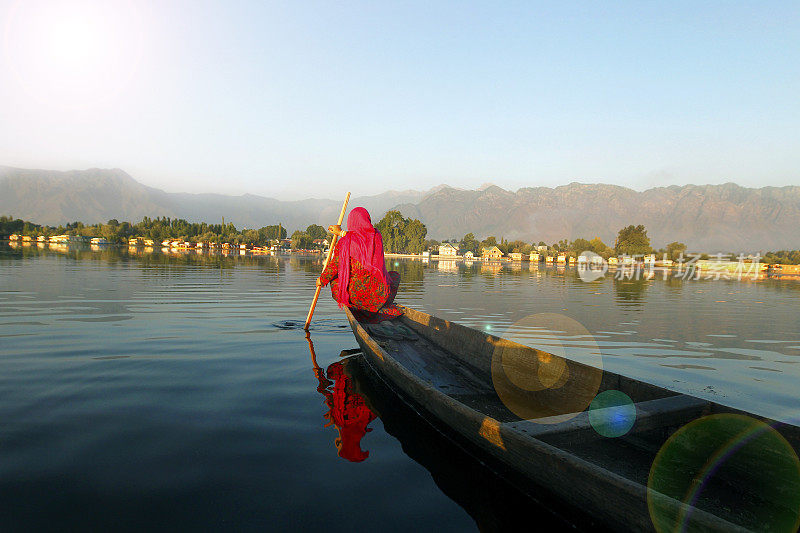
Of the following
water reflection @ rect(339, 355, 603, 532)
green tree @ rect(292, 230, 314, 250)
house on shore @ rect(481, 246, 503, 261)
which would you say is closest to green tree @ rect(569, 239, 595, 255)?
house on shore @ rect(481, 246, 503, 261)

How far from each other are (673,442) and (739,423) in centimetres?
67

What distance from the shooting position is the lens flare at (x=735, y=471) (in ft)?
11.7

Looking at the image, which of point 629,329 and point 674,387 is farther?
point 629,329

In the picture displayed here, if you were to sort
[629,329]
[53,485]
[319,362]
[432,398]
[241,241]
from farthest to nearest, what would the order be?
[241,241]
[629,329]
[319,362]
[432,398]
[53,485]

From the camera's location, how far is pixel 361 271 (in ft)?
31.0

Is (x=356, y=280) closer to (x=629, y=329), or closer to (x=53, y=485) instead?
(x=53, y=485)

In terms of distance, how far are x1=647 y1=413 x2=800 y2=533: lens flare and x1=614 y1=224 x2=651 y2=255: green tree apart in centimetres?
19041

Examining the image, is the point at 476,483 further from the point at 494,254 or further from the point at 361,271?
the point at 494,254

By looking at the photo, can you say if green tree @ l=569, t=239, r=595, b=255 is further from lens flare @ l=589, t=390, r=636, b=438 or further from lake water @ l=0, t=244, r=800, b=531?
lens flare @ l=589, t=390, r=636, b=438

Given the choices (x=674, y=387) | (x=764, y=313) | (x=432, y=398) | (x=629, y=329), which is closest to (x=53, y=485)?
(x=432, y=398)

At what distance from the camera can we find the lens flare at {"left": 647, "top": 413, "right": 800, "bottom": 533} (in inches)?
140

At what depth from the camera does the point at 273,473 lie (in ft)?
14.4

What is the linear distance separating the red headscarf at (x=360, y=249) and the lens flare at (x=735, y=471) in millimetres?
6151

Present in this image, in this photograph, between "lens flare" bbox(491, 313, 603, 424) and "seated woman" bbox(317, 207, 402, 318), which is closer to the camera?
"lens flare" bbox(491, 313, 603, 424)
